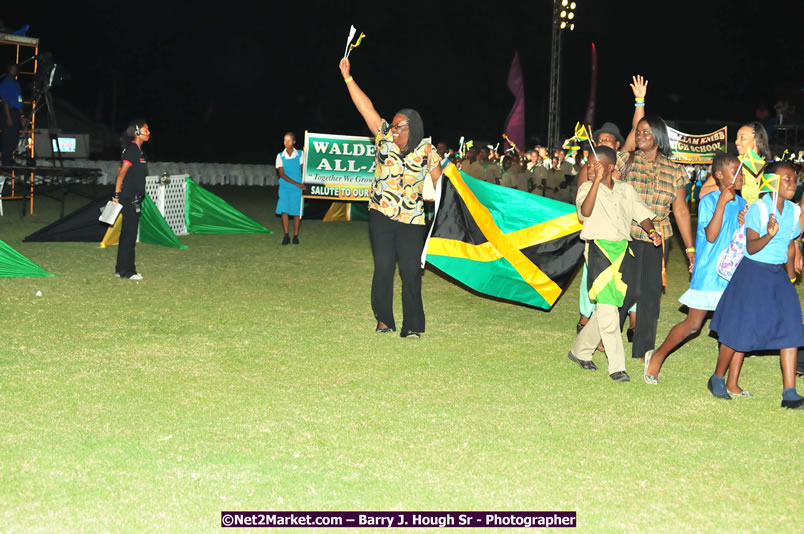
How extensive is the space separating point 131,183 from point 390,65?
179 feet

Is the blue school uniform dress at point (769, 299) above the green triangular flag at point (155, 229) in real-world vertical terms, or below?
above

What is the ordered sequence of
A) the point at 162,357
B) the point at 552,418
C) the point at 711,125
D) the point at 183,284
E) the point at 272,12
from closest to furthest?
the point at 552,418
the point at 162,357
the point at 183,284
the point at 711,125
the point at 272,12

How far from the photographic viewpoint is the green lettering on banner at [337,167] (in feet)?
65.0

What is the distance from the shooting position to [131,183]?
1186 cm

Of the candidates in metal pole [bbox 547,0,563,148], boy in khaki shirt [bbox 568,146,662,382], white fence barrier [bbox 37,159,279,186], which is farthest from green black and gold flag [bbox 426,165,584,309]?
white fence barrier [bbox 37,159,279,186]

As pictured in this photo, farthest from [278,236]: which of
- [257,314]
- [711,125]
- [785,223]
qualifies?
[711,125]

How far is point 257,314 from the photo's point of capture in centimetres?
971

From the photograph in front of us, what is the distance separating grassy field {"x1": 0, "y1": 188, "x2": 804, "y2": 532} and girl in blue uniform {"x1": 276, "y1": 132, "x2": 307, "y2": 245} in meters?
6.40

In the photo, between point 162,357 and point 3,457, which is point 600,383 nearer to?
point 162,357

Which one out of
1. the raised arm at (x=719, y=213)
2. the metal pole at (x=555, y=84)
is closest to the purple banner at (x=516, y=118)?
the metal pole at (x=555, y=84)

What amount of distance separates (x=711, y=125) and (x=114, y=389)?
1631 inches

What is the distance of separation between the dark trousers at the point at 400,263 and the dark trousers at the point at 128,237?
436cm

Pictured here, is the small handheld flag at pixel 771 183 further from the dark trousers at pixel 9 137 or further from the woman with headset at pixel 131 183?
the dark trousers at pixel 9 137

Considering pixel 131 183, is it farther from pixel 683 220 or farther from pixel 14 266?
pixel 683 220
